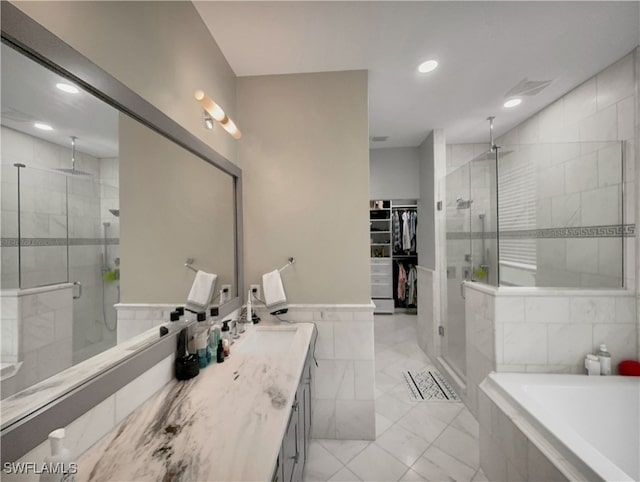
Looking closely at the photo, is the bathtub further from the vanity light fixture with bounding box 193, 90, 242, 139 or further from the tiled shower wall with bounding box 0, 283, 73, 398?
the vanity light fixture with bounding box 193, 90, 242, 139

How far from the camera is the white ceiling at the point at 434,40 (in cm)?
144

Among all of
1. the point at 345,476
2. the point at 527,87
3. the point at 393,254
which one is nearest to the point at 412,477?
the point at 345,476

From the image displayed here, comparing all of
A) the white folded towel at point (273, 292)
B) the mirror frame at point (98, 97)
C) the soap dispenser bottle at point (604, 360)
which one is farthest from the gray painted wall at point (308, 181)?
the soap dispenser bottle at point (604, 360)

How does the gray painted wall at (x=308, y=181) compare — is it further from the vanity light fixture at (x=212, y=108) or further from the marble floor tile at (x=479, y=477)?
the marble floor tile at (x=479, y=477)

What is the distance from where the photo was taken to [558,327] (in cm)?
176

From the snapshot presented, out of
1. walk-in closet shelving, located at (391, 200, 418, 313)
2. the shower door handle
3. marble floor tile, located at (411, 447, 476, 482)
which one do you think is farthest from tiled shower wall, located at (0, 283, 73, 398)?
walk-in closet shelving, located at (391, 200, 418, 313)

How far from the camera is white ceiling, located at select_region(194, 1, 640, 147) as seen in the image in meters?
1.44

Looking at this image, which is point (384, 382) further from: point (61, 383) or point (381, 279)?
point (61, 383)

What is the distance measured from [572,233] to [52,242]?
3.10m

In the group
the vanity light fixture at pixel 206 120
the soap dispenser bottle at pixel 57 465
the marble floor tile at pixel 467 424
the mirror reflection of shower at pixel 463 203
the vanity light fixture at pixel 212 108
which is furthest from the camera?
the mirror reflection of shower at pixel 463 203

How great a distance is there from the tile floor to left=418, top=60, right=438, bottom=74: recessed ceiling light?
9.37 ft

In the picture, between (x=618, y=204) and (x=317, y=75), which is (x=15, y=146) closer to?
(x=317, y=75)

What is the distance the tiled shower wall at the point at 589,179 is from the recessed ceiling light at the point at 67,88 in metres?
2.76

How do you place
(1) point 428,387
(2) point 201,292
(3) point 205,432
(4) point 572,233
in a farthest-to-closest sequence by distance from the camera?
(1) point 428,387 → (4) point 572,233 → (2) point 201,292 → (3) point 205,432
